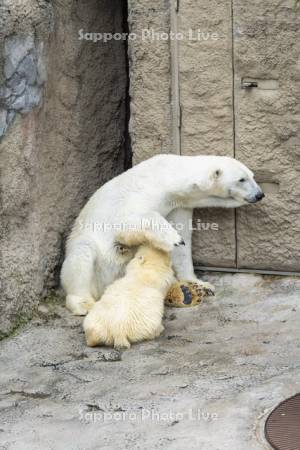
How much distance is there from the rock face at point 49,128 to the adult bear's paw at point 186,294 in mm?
908

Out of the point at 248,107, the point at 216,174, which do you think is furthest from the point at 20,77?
the point at 248,107

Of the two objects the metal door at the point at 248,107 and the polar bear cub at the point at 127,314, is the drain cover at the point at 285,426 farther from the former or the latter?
the metal door at the point at 248,107

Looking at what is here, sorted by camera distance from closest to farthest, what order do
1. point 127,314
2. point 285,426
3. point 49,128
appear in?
point 285,426
point 127,314
point 49,128

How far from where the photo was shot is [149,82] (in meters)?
8.27

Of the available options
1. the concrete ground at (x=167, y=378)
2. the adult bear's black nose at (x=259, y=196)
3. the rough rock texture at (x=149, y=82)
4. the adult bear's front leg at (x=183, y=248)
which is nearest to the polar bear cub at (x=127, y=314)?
the concrete ground at (x=167, y=378)

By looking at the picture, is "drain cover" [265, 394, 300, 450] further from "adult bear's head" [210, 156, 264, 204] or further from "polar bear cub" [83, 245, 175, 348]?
"adult bear's head" [210, 156, 264, 204]

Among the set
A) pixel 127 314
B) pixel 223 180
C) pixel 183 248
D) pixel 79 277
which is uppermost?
pixel 223 180

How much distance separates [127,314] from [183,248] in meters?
1.23

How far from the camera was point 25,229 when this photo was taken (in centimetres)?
783

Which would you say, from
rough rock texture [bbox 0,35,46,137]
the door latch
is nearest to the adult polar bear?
the door latch

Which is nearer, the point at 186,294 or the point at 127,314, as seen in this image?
the point at 127,314

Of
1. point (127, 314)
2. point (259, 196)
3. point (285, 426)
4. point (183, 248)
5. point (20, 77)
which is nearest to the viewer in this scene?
Result: point (285, 426)

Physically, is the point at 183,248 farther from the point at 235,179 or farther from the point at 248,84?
the point at 248,84

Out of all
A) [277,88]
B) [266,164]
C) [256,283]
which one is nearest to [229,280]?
[256,283]
